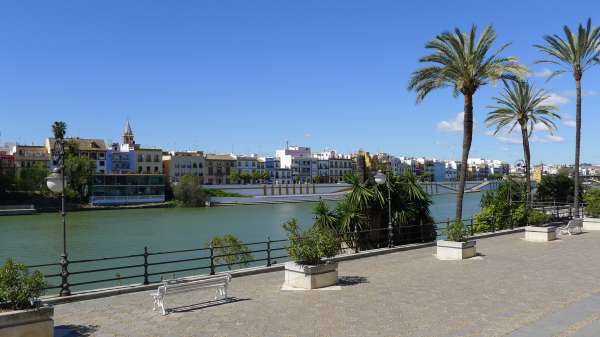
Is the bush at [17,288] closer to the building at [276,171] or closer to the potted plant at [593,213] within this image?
the potted plant at [593,213]

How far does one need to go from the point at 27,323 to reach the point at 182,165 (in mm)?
117939

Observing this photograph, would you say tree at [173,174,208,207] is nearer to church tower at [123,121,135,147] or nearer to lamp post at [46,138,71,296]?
church tower at [123,121,135,147]

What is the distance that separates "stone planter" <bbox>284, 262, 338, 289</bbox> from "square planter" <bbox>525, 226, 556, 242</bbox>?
445 inches

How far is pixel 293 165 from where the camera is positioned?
15438cm

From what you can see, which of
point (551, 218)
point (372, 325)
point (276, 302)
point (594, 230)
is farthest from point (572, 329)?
point (551, 218)

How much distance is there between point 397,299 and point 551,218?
67.2 feet

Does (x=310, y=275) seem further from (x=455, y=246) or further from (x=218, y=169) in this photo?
(x=218, y=169)

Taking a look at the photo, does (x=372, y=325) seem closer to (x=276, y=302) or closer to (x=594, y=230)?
(x=276, y=302)

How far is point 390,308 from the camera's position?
8883 millimetres

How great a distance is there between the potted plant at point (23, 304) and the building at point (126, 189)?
86.9 meters

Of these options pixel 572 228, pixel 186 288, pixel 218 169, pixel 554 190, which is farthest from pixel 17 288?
pixel 218 169

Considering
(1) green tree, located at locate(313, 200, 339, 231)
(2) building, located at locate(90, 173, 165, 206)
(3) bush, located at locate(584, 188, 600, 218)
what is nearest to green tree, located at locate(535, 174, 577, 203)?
(3) bush, located at locate(584, 188, 600, 218)

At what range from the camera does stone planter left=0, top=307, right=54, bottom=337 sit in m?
6.51

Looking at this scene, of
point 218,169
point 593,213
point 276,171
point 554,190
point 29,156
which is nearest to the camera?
point 593,213
